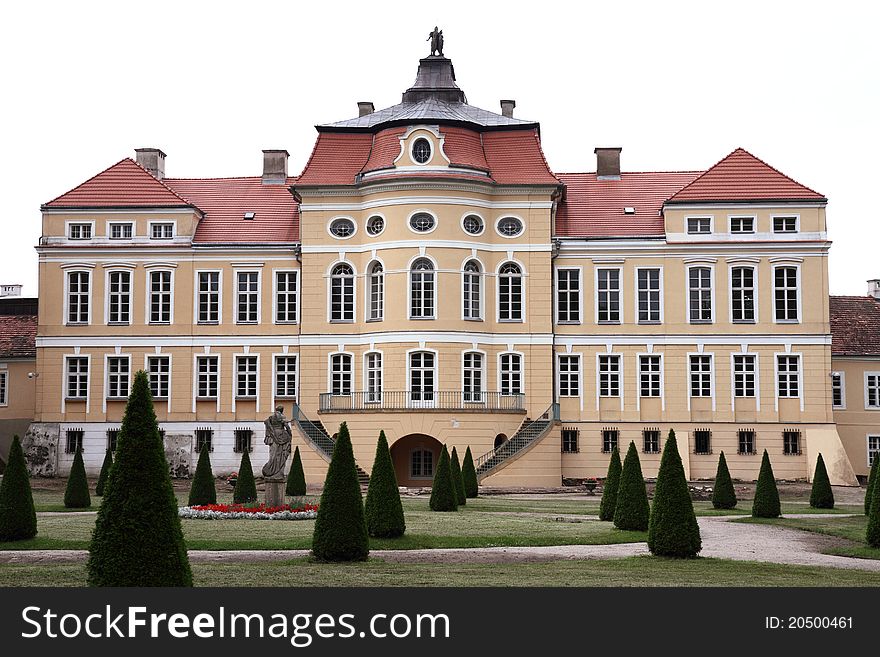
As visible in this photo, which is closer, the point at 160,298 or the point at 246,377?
the point at 246,377

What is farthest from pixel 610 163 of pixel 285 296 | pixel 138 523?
pixel 138 523

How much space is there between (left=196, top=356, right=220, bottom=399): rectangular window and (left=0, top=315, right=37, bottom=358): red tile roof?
24.1 feet

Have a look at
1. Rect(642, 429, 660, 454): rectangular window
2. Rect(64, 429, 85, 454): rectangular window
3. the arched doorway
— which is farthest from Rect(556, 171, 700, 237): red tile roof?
Rect(64, 429, 85, 454): rectangular window

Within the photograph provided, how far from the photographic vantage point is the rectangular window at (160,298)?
5231 cm

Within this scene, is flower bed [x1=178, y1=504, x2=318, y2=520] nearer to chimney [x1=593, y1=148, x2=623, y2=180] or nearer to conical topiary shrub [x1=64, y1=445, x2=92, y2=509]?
conical topiary shrub [x1=64, y1=445, x2=92, y2=509]

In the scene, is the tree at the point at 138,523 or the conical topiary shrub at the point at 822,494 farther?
the conical topiary shrub at the point at 822,494

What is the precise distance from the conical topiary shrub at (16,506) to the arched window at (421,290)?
26283mm

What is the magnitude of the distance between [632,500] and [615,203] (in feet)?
93.1

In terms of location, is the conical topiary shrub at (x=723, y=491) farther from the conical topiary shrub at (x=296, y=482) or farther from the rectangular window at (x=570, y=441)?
the rectangular window at (x=570, y=441)

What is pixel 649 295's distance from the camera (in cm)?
5169

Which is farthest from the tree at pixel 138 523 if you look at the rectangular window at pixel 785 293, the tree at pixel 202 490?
the rectangular window at pixel 785 293

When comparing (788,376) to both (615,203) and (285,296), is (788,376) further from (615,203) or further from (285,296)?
(285,296)

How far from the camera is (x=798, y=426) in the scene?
50531 mm

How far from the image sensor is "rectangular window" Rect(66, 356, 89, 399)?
52.2 m
